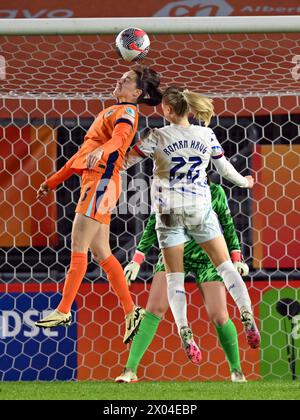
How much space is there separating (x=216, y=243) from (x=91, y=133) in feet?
2.48

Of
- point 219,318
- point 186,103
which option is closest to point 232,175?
point 186,103

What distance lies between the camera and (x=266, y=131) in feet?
21.7

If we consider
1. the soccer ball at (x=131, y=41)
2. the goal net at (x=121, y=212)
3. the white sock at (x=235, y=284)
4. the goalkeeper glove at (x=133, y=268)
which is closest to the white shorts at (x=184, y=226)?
the white sock at (x=235, y=284)

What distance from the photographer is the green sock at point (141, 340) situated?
5996 millimetres

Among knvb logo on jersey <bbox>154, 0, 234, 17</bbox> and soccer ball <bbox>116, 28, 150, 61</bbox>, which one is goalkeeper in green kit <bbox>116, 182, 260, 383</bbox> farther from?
knvb logo on jersey <bbox>154, 0, 234, 17</bbox>

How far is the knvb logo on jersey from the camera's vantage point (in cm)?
663

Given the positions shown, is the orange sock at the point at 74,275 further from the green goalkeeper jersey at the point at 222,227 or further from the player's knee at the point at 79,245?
the green goalkeeper jersey at the point at 222,227

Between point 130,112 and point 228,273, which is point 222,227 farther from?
point 130,112

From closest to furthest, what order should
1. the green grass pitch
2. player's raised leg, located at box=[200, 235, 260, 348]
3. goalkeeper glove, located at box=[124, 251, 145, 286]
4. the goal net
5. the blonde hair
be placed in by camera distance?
the green grass pitch < player's raised leg, located at box=[200, 235, 260, 348] < the blonde hair < goalkeeper glove, located at box=[124, 251, 145, 286] < the goal net

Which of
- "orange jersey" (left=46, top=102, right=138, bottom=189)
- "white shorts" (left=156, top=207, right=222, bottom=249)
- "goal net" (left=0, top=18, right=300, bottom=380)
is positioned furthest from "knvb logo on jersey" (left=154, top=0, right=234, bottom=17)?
"white shorts" (left=156, top=207, right=222, bottom=249)

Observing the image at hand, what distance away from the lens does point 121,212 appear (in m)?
6.65

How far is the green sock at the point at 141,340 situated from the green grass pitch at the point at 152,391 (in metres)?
0.12

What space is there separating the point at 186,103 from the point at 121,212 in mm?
1273

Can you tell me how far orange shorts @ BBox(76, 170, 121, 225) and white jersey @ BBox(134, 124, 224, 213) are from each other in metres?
0.21
